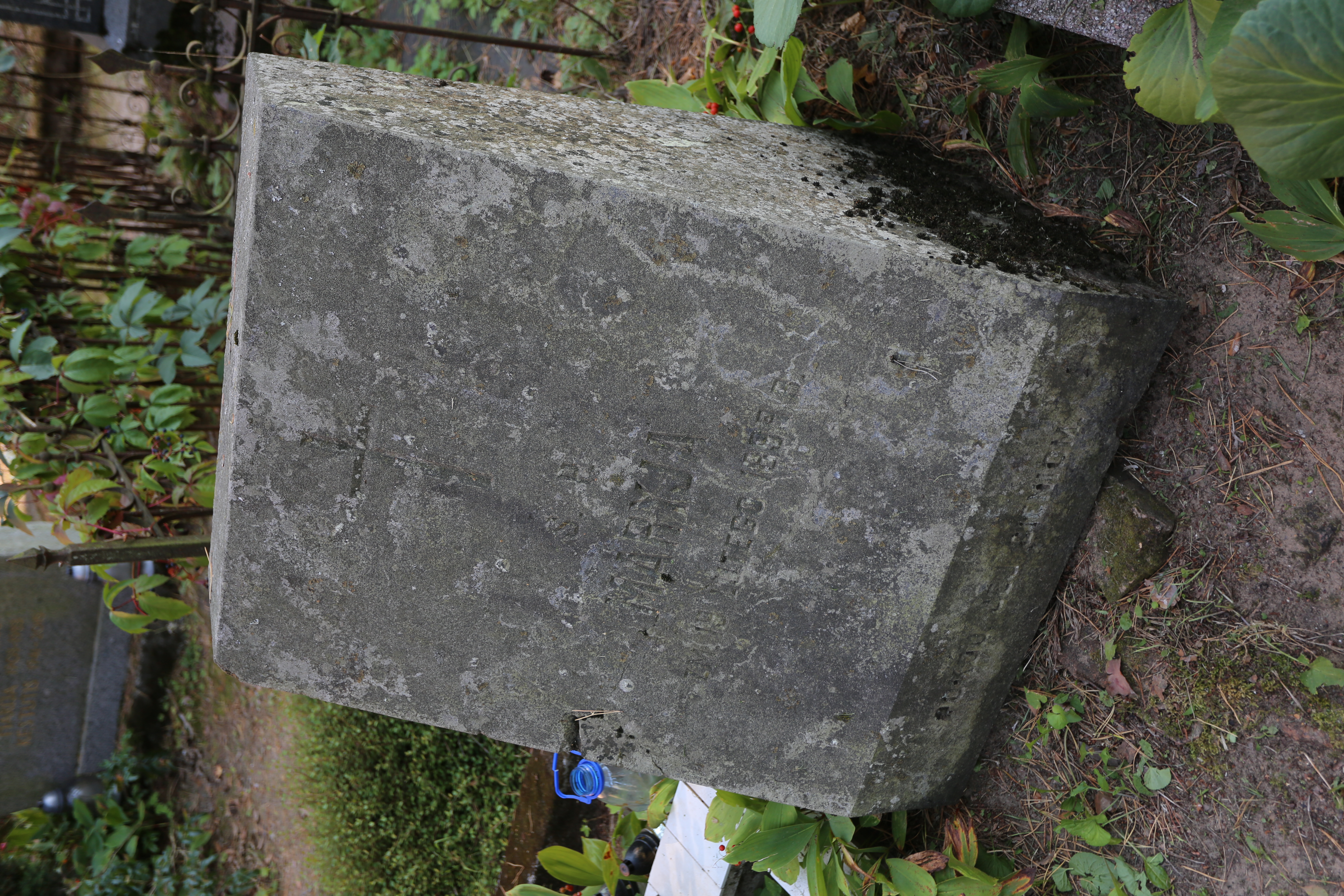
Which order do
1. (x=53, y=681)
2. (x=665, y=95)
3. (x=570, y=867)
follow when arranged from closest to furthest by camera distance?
(x=665, y=95) → (x=570, y=867) → (x=53, y=681)

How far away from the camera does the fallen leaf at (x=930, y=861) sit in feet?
8.28

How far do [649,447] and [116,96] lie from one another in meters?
6.84

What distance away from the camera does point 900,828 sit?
9.03ft

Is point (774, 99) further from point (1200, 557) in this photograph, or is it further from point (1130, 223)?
point (1200, 557)

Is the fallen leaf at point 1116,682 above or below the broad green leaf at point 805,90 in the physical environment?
below

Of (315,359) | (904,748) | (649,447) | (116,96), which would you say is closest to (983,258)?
(649,447)

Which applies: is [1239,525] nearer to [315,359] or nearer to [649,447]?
[649,447]

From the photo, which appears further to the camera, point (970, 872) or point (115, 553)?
point (115, 553)

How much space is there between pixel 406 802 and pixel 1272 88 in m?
4.82

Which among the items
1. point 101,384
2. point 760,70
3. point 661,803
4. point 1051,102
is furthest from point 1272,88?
point 101,384

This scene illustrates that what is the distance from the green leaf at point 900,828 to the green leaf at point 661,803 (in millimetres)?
872

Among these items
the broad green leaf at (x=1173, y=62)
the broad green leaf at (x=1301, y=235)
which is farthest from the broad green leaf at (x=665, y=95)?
the broad green leaf at (x=1301, y=235)

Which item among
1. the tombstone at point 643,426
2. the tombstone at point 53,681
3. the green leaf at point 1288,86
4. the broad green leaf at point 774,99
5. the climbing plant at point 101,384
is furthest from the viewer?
the tombstone at point 53,681

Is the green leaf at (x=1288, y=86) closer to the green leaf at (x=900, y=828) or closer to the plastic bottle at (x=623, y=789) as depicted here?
the green leaf at (x=900, y=828)
